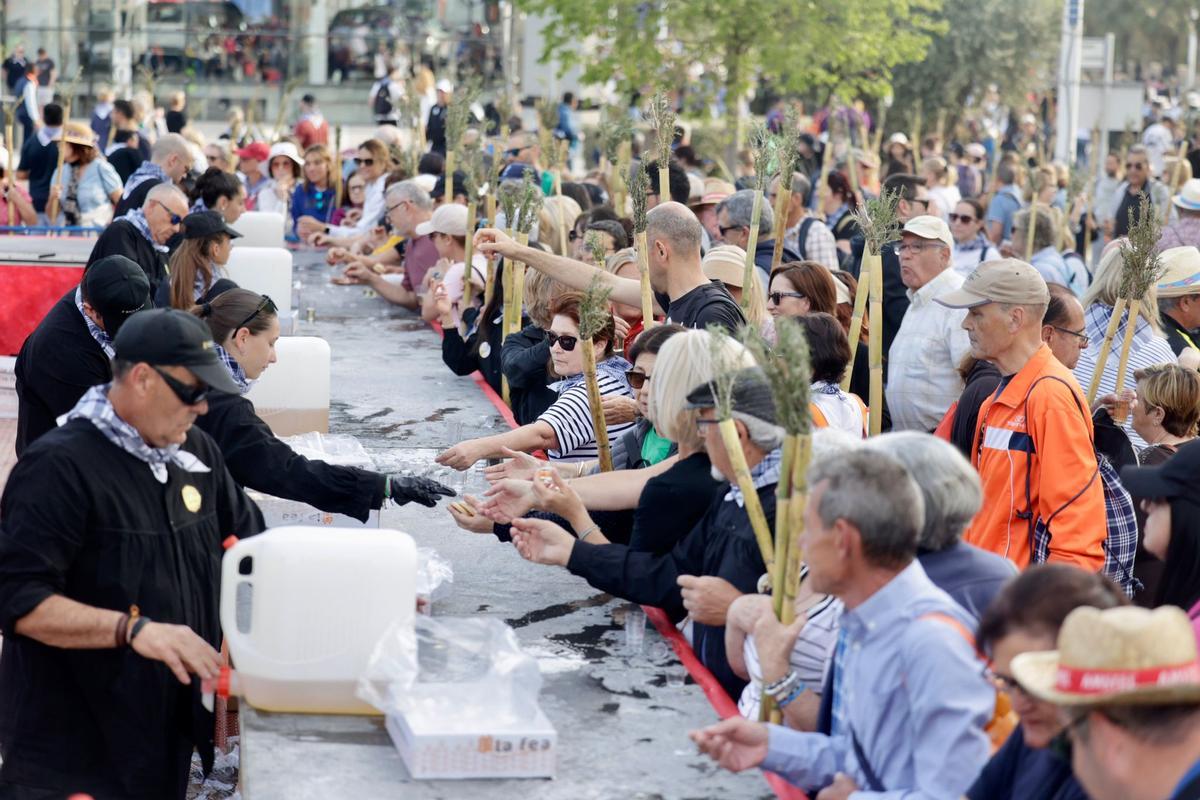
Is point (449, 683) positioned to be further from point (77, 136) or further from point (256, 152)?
point (256, 152)

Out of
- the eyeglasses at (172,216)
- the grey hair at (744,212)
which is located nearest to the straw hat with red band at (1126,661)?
the grey hair at (744,212)

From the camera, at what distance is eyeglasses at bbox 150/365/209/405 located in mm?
3957

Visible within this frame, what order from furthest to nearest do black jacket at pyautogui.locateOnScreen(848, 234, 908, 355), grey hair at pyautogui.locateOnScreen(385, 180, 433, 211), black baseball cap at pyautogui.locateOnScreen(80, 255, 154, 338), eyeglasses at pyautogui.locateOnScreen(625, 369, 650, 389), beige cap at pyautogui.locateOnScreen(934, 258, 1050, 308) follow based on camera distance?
grey hair at pyautogui.locateOnScreen(385, 180, 433, 211)
black jacket at pyautogui.locateOnScreen(848, 234, 908, 355)
black baseball cap at pyautogui.locateOnScreen(80, 255, 154, 338)
beige cap at pyautogui.locateOnScreen(934, 258, 1050, 308)
eyeglasses at pyautogui.locateOnScreen(625, 369, 650, 389)

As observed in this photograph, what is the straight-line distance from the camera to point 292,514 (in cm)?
511

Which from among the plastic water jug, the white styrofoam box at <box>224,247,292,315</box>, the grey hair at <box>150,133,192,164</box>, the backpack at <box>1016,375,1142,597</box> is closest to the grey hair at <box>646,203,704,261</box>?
the plastic water jug

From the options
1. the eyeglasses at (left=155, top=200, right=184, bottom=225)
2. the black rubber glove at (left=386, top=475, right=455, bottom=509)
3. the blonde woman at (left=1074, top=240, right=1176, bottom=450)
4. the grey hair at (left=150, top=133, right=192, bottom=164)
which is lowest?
the black rubber glove at (left=386, top=475, right=455, bottom=509)

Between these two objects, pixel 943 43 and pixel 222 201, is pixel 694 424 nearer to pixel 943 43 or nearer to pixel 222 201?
pixel 222 201

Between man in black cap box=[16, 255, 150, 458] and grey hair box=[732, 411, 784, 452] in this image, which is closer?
grey hair box=[732, 411, 784, 452]

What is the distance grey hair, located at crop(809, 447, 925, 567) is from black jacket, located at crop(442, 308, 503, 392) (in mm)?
5391

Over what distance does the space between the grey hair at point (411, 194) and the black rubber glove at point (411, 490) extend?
6132 mm

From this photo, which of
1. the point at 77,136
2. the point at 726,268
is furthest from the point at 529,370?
the point at 77,136

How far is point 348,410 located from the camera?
308 inches

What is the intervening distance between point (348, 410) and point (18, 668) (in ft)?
12.5

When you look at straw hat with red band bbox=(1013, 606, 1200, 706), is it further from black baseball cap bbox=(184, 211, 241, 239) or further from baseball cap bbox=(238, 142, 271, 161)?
baseball cap bbox=(238, 142, 271, 161)
